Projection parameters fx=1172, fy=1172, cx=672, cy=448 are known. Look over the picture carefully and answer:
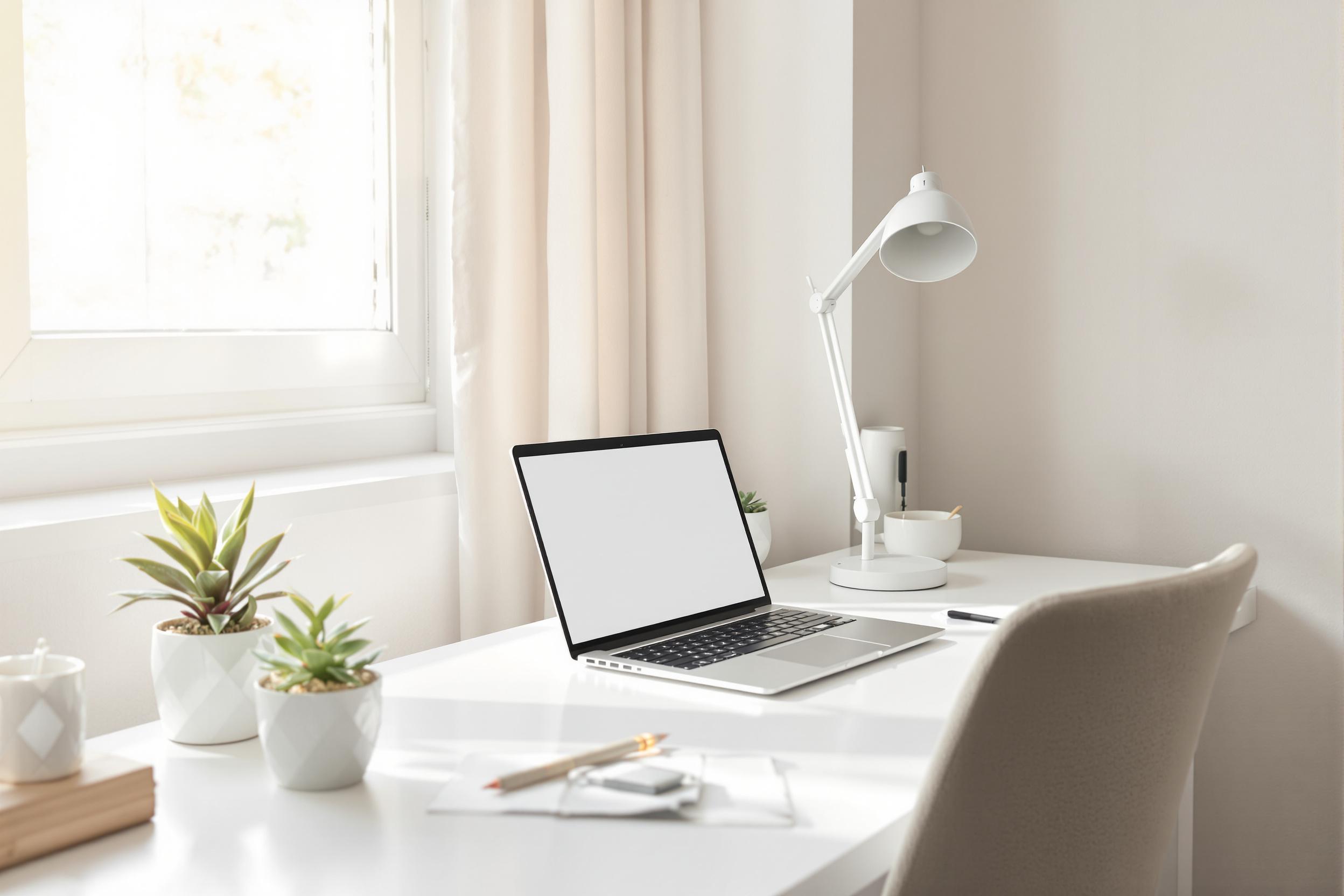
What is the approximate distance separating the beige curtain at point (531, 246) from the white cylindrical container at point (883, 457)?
0.38 m

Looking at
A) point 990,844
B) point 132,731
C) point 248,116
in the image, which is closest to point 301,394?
point 248,116

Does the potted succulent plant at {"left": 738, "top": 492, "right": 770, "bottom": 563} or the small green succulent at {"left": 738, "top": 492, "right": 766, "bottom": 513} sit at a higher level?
the small green succulent at {"left": 738, "top": 492, "right": 766, "bottom": 513}

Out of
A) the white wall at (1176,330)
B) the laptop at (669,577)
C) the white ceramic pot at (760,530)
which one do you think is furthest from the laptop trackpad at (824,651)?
the white wall at (1176,330)

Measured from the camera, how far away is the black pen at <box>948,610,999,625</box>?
135cm

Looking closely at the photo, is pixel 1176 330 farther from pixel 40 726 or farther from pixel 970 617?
pixel 40 726

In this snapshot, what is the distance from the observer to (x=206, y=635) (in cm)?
93

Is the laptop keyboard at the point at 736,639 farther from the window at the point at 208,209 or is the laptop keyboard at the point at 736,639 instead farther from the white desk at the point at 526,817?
the window at the point at 208,209

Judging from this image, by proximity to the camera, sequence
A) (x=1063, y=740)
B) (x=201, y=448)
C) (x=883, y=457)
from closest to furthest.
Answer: (x=1063, y=740) < (x=201, y=448) < (x=883, y=457)

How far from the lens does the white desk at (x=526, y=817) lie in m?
0.69

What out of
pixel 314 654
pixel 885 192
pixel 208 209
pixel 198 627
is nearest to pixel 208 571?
pixel 198 627

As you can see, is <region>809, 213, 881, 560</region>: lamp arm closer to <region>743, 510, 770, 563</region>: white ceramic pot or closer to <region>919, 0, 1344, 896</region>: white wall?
<region>743, 510, 770, 563</region>: white ceramic pot

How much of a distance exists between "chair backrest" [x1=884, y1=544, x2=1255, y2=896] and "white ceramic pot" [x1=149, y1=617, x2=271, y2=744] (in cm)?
52

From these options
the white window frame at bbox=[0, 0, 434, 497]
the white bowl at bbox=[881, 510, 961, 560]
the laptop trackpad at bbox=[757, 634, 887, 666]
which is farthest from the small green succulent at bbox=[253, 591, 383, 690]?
the white bowl at bbox=[881, 510, 961, 560]

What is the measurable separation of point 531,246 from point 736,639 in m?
0.67
